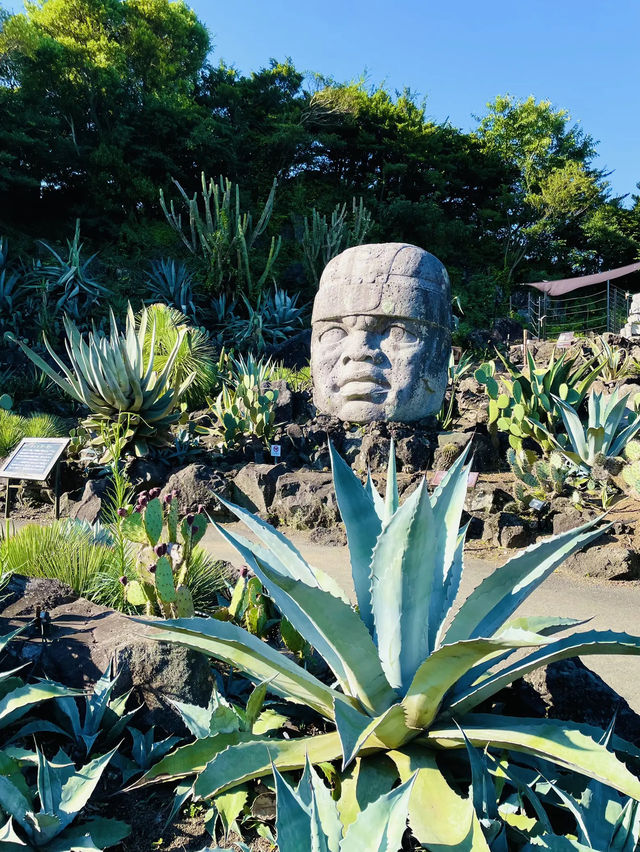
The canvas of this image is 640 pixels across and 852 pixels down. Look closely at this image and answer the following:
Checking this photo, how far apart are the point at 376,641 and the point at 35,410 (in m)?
8.38

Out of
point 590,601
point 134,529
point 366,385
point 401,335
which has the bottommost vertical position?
point 590,601

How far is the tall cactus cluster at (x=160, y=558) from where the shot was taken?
199 cm

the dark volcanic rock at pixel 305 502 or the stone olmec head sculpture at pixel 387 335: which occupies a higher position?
the stone olmec head sculpture at pixel 387 335

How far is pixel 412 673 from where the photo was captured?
142cm

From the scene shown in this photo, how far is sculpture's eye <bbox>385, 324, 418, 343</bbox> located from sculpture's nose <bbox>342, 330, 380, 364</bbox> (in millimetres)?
207

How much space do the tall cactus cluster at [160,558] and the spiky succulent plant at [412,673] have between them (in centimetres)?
43

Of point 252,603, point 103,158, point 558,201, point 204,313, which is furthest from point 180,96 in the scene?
point 252,603

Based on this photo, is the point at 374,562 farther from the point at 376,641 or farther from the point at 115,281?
the point at 115,281

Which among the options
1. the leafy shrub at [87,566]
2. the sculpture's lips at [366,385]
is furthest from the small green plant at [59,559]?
the sculpture's lips at [366,385]

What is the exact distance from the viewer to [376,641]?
59.5 inches

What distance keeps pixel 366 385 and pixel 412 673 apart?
4.94 metres

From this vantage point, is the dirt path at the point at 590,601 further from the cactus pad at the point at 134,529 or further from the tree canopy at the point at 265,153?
the tree canopy at the point at 265,153

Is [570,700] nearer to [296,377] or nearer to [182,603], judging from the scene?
[182,603]

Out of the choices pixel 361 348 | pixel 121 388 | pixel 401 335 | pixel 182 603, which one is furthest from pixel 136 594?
pixel 401 335
